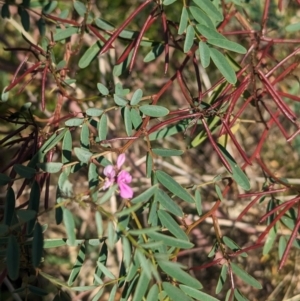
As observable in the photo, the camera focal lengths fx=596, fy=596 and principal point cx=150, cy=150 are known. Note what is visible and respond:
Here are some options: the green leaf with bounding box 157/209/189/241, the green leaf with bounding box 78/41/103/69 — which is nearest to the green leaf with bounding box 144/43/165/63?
the green leaf with bounding box 78/41/103/69

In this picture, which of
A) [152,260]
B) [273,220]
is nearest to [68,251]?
[273,220]

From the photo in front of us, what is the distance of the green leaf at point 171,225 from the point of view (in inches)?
45.4

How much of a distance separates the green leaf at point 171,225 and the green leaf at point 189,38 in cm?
34

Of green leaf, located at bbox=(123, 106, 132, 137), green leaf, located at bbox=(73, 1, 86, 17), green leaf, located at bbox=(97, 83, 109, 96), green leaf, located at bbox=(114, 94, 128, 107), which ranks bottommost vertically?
green leaf, located at bbox=(123, 106, 132, 137)

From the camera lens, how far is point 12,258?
1.08 meters

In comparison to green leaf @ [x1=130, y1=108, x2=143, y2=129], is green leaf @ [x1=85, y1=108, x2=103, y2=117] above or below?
above

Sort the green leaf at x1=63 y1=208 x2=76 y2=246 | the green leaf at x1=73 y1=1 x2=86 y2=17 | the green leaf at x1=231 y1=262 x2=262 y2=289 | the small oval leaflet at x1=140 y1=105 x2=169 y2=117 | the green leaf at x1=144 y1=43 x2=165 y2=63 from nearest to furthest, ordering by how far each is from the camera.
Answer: the green leaf at x1=63 y1=208 x2=76 y2=246
the small oval leaflet at x1=140 y1=105 x2=169 y2=117
the green leaf at x1=231 y1=262 x2=262 y2=289
the green leaf at x1=144 y1=43 x2=165 y2=63
the green leaf at x1=73 y1=1 x2=86 y2=17

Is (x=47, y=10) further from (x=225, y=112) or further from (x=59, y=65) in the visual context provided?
(x=225, y=112)

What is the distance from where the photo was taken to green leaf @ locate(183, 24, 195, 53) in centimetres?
124

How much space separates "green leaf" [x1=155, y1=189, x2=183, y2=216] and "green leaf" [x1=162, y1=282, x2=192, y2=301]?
14 centimetres

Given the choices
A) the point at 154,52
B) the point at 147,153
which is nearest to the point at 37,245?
the point at 147,153

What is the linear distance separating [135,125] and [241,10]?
0.67m

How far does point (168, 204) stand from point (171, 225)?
4 cm

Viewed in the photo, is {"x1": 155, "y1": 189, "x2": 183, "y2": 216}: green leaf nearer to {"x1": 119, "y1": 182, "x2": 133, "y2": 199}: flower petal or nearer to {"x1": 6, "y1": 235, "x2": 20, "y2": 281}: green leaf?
{"x1": 119, "y1": 182, "x2": 133, "y2": 199}: flower petal
